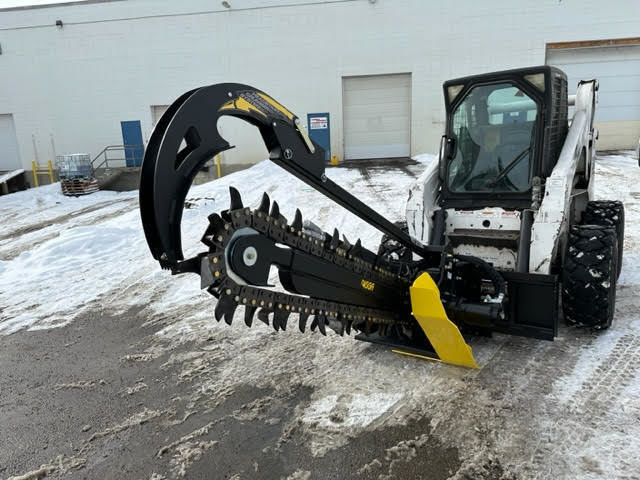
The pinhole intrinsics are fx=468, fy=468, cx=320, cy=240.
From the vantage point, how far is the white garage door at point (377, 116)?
63.6 ft

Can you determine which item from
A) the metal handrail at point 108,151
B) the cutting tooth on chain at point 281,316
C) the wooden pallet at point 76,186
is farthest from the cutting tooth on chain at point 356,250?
the metal handrail at point 108,151

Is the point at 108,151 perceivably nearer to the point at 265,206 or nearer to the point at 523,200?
the point at 523,200

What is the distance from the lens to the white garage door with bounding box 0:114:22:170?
862 inches

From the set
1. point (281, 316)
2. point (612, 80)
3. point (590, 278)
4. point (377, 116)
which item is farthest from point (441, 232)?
point (612, 80)

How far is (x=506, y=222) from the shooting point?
4.46m

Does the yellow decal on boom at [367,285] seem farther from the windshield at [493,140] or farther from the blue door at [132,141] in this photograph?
the blue door at [132,141]

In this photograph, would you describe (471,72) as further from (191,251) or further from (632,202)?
(191,251)

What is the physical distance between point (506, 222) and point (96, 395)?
396 cm

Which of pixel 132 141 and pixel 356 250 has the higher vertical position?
pixel 132 141

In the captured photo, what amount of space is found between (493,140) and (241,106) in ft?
9.77

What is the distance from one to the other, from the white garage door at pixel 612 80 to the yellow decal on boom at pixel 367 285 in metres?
18.2

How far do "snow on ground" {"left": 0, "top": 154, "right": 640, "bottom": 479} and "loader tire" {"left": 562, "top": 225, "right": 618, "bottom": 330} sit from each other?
0.22 meters

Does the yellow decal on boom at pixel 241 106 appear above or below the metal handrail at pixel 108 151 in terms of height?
above

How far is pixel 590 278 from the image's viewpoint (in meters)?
4.06
